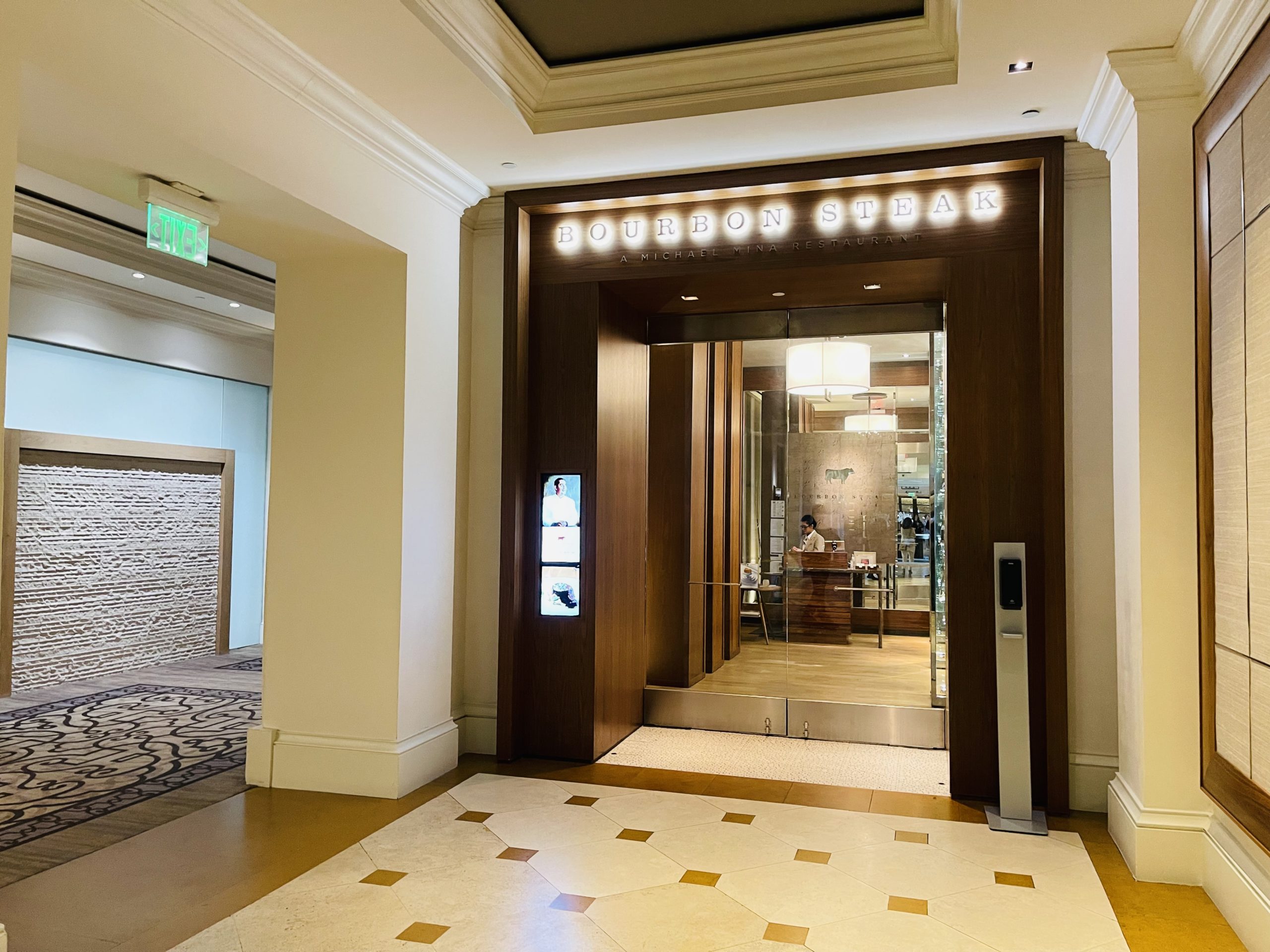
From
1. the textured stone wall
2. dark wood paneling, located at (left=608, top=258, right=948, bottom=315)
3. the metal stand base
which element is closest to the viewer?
the metal stand base

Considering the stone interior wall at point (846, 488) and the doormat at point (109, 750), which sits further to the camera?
the stone interior wall at point (846, 488)

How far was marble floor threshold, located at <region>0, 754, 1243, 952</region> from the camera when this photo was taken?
3221mm

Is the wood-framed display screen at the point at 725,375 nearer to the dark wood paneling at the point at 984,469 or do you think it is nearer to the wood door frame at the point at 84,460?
the dark wood paneling at the point at 984,469

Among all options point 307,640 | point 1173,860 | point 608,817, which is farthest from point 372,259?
point 1173,860

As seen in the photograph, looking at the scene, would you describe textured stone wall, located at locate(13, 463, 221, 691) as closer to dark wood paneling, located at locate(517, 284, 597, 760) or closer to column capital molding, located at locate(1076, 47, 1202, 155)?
dark wood paneling, located at locate(517, 284, 597, 760)

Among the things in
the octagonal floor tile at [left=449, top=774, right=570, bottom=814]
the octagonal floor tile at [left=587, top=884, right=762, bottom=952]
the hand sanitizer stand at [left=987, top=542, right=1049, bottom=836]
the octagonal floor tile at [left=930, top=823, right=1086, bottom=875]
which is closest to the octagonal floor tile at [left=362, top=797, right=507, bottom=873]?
the octagonal floor tile at [left=449, top=774, right=570, bottom=814]

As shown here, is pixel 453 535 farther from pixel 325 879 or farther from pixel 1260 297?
pixel 1260 297

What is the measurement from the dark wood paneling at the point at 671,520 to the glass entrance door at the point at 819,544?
0.10ft

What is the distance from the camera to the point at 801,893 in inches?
141

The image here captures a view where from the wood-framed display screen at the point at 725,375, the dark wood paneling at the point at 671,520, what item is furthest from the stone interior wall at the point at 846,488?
the dark wood paneling at the point at 671,520

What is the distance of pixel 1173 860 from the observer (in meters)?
3.75

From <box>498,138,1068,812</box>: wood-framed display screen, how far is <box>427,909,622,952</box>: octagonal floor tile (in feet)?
6.82

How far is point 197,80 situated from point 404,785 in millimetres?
3436

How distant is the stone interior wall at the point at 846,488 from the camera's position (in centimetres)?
585
